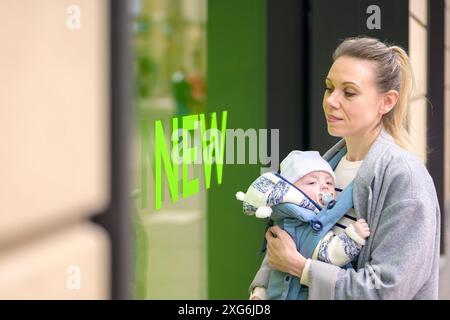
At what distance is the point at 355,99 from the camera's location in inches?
56.4

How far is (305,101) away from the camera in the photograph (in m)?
2.31

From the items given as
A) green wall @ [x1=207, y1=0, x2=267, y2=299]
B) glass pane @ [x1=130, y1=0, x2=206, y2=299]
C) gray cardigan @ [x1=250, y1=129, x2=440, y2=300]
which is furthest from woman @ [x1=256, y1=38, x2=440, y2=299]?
green wall @ [x1=207, y1=0, x2=267, y2=299]

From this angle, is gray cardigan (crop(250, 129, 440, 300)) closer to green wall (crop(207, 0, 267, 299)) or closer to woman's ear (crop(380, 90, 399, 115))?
woman's ear (crop(380, 90, 399, 115))

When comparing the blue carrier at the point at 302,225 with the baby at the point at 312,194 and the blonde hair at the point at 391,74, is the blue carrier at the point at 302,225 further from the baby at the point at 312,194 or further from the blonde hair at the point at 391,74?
the blonde hair at the point at 391,74

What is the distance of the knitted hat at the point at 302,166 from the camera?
55.7 inches

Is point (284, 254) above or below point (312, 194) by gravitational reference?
below

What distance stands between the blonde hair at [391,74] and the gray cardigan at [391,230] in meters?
0.07

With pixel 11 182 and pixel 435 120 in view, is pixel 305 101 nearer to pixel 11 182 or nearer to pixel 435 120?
pixel 435 120

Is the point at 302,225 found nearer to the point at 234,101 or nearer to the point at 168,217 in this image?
the point at 234,101

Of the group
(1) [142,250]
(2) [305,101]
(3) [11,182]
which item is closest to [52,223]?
(3) [11,182]

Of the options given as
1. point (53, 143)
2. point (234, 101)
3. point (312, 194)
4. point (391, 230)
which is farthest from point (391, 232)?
point (234, 101)

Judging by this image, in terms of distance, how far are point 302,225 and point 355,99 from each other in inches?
11.4

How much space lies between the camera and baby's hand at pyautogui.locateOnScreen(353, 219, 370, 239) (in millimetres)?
1354

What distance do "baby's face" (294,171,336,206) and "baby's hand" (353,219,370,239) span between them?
91 millimetres
